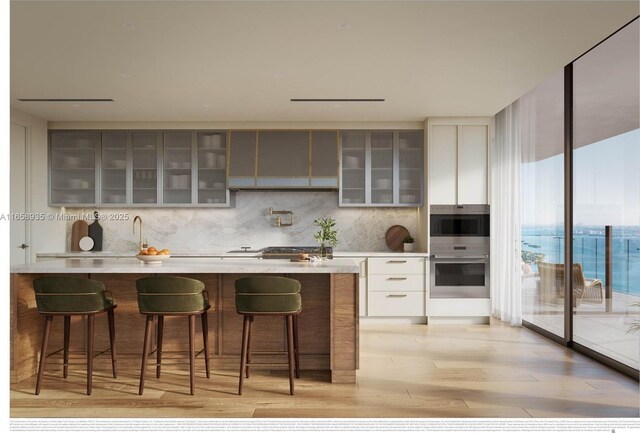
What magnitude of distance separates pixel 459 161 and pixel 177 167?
350 cm

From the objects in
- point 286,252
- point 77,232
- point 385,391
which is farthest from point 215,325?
point 77,232

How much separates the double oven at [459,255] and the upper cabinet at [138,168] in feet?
8.71

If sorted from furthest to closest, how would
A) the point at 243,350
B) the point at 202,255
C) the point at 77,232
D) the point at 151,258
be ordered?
the point at 77,232 < the point at 202,255 < the point at 151,258 < the point at 243,350

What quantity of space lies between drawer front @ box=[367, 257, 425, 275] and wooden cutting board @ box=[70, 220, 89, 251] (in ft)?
12.2

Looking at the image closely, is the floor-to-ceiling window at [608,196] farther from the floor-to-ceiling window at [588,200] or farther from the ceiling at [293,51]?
the ceiling at [293,51]

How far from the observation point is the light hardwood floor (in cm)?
322

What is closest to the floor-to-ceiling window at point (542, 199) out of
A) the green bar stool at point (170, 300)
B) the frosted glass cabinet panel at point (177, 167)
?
the green bar stool at point (170, 300)

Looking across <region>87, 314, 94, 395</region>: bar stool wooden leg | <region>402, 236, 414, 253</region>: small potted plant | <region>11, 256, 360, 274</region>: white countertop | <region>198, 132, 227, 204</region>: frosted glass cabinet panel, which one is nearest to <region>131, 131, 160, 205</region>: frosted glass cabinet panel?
<region>198, 132, 227, 204</region>: frosted glass cabinet panel

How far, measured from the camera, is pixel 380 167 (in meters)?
6.44

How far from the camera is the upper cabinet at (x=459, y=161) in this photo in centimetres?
621

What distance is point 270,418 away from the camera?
3.05m

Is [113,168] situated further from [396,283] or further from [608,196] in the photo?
[608,196]

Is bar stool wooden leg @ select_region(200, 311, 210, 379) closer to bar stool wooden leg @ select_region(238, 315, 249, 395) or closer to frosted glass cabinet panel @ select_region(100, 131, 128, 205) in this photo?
bar stool wooden leg @ select_region(238, 315, 249, 395)
